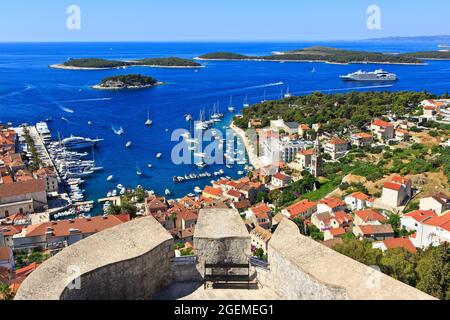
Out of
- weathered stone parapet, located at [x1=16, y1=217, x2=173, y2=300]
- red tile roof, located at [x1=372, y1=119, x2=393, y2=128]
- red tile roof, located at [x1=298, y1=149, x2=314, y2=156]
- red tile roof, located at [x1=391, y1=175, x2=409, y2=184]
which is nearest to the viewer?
weathered stone parapet, located at [x1=16, y1=217, x2=173, y2=300]

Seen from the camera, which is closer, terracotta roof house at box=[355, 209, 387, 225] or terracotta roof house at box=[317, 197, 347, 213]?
terracotta roof house at box=[355, 209, 387, 225]

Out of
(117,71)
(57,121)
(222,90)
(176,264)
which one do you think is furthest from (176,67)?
(176,264)

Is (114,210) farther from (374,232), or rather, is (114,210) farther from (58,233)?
(374,232)

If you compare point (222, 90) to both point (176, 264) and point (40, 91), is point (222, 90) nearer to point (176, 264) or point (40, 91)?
point (40, 91)

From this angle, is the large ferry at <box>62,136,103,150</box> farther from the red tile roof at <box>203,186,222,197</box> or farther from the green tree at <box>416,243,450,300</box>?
the green tree at <box>416,243,450,300</box>

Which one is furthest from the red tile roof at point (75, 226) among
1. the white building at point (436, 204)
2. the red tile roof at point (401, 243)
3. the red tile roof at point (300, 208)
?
the white building at point (436, 204)

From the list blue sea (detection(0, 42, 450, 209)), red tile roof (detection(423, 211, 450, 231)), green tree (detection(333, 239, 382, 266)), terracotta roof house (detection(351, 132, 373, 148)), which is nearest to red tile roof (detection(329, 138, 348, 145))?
terracotta roof house (detection(351, 132, 373, 148))
